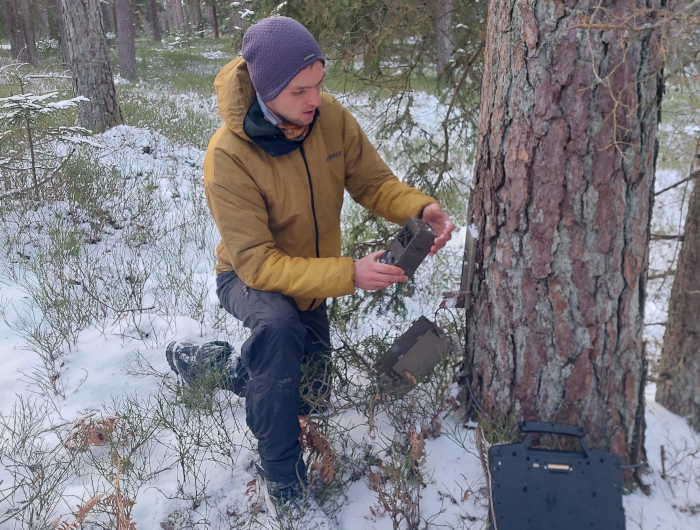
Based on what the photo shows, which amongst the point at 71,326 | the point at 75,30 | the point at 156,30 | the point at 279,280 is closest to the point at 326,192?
the point at 279,280

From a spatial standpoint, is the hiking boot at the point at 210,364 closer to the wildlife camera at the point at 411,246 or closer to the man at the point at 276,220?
the man at the point at 276,220

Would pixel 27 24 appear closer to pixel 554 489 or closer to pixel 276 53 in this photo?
pixel 276 53

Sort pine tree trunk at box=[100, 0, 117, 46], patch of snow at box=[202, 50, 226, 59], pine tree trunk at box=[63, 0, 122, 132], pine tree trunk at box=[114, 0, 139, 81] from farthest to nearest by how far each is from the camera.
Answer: pine tree trunk at box=[100, 0, 117, 46] → patch of snow at box=[202, 50, 226, 59] → pine tree trunk at box=[114, 0, 139, 81] → pine tree trunk at box=[63, 0, 122, 132]

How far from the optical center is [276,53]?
2.07 metres

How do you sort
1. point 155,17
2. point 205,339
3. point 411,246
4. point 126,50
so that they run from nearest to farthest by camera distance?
point 411,246, point 205,339, point 126,50, point 155,17

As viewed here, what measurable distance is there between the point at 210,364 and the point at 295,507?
34.2 inches

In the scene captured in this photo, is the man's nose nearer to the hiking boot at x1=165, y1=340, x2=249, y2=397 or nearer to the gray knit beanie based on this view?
the gray knit beanie

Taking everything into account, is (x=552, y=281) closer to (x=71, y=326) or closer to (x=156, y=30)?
Result: (x=71, y=326)

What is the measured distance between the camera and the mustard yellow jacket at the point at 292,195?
2.14m

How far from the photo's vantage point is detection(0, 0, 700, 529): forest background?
6.84 ft

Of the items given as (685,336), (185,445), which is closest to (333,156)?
(185,445)

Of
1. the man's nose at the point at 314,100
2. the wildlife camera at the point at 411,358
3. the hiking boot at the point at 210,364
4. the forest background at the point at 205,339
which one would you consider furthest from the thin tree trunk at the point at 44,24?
the wildlife camera at the point at 411,358

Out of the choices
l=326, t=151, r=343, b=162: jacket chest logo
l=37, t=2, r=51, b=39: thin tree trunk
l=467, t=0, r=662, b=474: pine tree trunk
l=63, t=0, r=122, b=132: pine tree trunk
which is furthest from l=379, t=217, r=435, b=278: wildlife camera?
l=37, t=2, r=51, b=39: thin tree trunk

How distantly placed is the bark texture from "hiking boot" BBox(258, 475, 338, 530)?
1920 millimetres
